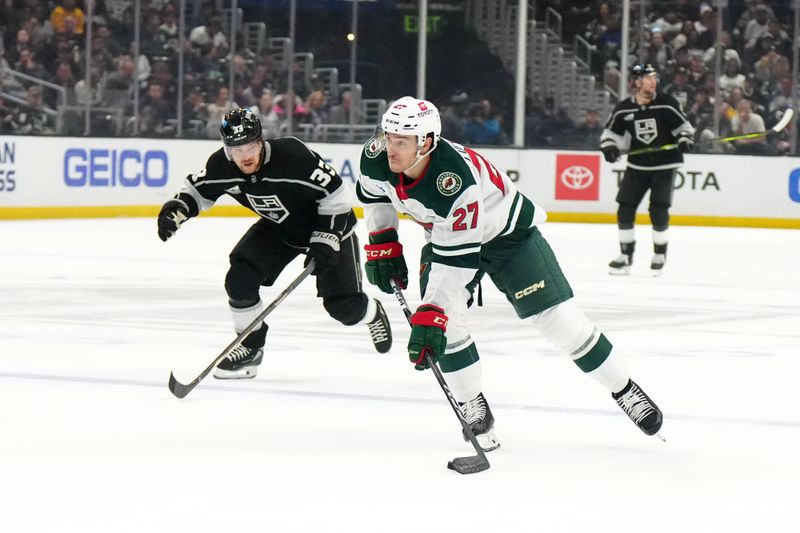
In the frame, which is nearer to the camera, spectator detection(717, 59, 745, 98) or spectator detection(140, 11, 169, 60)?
spectator detection(140, 11, 169, 60)

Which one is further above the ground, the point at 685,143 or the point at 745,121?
the point at 745,121

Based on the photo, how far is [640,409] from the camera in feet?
12.8

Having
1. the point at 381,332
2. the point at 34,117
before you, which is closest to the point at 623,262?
the point at 381,332

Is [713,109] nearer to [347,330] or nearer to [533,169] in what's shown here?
[533,169]

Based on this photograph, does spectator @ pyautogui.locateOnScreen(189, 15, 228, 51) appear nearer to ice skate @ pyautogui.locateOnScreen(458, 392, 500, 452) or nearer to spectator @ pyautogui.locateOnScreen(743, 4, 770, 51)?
spectator @ pyautogui.locateOnScreen(743, 4, 770, 51)

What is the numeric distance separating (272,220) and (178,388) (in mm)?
853

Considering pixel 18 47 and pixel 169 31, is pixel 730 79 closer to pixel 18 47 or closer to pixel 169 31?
pixel 169 31

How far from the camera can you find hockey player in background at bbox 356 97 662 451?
11.8 ft

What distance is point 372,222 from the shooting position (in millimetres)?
3963

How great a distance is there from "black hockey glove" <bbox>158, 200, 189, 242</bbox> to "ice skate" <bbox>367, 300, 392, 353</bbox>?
36.2 inches

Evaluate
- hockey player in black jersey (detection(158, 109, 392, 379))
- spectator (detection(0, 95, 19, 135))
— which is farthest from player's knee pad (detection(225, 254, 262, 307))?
spectator (detection(0, 95, 19, 135))

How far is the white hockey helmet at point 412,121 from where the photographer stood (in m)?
3.54

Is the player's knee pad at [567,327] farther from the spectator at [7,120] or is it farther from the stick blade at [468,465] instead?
the spectator at [7,120]

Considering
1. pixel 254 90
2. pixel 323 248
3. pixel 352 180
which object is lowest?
pixel 352 180
